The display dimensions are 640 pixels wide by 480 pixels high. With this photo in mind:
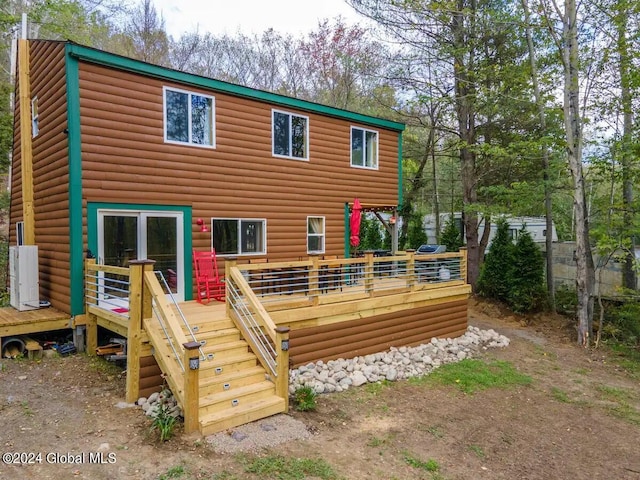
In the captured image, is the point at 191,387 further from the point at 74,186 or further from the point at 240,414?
the point at 74,186

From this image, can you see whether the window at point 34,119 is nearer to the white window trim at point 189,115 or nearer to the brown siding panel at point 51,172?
the brown siding panel at point 51,172

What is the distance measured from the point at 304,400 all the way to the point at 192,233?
12.9ft

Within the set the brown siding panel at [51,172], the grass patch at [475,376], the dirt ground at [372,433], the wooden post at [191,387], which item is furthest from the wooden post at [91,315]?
the grass patch at [475,376]

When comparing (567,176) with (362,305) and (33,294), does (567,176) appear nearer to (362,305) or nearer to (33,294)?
(362,305)

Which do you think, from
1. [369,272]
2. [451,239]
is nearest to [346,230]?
[369,272]

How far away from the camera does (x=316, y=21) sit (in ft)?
64.5

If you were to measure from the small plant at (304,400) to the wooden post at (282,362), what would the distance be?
0.25 meters

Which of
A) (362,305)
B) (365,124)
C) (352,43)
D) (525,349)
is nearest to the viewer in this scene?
(362,305)

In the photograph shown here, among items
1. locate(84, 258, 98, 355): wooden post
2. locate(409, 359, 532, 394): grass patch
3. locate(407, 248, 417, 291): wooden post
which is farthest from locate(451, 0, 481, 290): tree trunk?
locate(84, 258, 98, 355): wooden post

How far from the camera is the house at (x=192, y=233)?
5.02 m

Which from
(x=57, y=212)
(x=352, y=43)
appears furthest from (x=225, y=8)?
(x=57, y=212)

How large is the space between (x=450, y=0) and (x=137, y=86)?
9619 millimetres

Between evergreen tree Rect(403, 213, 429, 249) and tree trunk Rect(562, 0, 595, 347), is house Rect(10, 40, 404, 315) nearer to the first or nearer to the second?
tree trunk Rect(562, 0, 595, 347)

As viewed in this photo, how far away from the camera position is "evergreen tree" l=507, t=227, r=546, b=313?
40.3 ft
